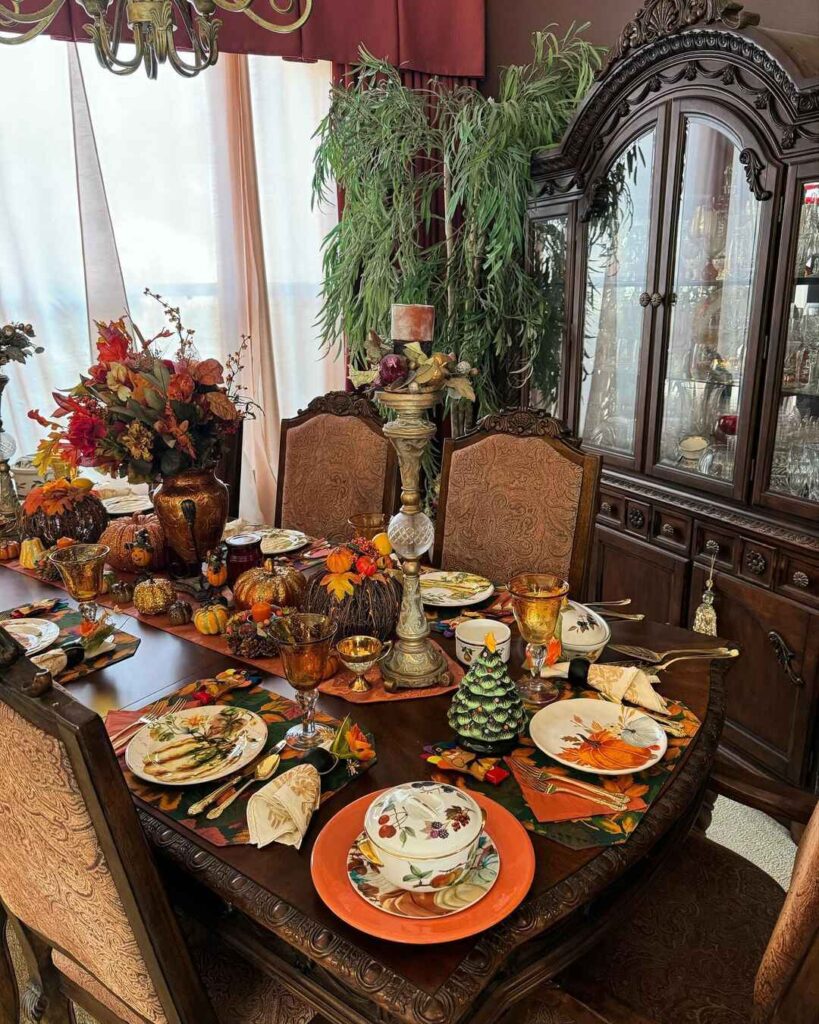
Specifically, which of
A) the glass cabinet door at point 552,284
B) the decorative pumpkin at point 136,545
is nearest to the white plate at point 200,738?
the decorative pumpkin at point 136,545

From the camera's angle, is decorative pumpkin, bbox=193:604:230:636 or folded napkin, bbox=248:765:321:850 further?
decorative pumpkin, bbox=193:604:230:636

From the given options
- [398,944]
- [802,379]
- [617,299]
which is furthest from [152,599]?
[617,299]

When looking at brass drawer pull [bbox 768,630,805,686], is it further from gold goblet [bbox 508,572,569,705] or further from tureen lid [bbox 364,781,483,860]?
tureen lid [bbox 364,781,483,860]

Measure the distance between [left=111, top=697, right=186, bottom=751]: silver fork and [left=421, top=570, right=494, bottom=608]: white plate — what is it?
53cm

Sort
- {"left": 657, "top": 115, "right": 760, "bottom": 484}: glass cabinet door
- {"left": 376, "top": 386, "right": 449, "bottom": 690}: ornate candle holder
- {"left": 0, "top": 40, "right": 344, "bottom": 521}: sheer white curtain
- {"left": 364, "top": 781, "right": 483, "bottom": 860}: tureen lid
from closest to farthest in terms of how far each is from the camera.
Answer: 1. {"left": 364, "top": 781, "right": 483, "bottom": 860}: tureen lid
2. {"left": 376, "top": 386, "right": 449, "bottom": 690}: ornate candle holder
3. {"left": 657, "top": 115, "right": 760, "bottom": 484}: glass cabinet door
4. {"left": 0, "top": 40, "right": 344, "bottom": 521}: sheer white curtain

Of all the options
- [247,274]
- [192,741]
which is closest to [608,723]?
[192,741]

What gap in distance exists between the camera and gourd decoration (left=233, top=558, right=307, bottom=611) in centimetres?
147

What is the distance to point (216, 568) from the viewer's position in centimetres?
161

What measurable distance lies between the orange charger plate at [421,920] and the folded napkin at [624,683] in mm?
342

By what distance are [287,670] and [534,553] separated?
0.88 m

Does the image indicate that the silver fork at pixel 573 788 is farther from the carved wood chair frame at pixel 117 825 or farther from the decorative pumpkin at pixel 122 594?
the decorative pumpkin at pixel 122 594

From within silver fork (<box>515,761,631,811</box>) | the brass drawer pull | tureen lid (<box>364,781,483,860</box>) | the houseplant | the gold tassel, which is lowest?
the brass drawer pull

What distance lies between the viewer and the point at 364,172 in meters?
2.99

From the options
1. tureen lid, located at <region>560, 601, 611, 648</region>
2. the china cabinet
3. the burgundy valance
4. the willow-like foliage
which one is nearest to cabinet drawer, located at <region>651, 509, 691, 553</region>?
the china cabinet
